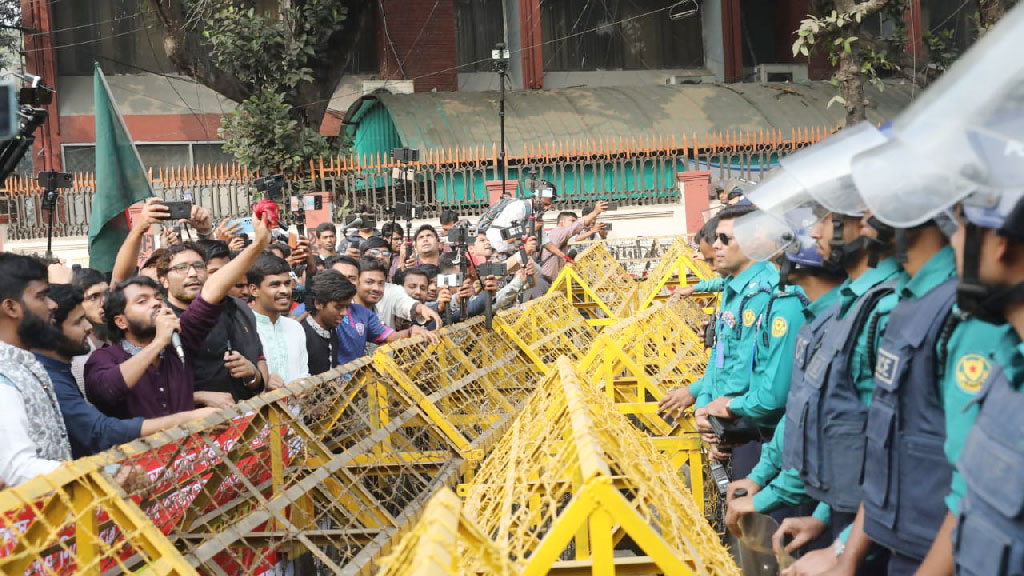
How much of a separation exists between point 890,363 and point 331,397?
2.90 metres

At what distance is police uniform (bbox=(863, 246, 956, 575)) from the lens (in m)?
2.73

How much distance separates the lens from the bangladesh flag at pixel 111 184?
6773 millimetres

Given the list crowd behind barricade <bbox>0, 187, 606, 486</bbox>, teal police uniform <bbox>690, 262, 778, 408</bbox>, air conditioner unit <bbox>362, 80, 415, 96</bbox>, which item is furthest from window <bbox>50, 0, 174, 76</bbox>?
teal police uniform <bbox>690, 262, 778, 408</bbox>

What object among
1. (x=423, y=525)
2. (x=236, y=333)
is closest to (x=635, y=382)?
(x=236, y=333)

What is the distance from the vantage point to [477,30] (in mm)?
26344

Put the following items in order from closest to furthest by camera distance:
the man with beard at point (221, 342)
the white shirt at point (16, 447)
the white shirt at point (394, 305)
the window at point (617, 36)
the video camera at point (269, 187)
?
1. the white shirt at point (16, 447)
2. the man with beard at point (221, 342)
3. the video camera at point (269, 187)
4. the white shirt at point (394, 305)
5. the window at point (617, 36)

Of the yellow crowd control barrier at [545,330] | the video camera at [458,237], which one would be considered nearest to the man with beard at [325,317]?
the video camera at [458,237]

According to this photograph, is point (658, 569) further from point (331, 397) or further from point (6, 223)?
point (6, 223)

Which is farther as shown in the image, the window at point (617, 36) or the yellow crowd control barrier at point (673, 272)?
the window at point (617, 36)

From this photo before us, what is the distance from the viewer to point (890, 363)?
2.81m

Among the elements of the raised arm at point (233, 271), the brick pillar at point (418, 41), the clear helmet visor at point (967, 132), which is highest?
the brick pillar at point (418, 41)

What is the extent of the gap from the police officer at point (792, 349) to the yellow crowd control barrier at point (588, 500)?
0.90ft

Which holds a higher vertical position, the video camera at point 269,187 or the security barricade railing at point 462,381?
the video camera at point 269,187

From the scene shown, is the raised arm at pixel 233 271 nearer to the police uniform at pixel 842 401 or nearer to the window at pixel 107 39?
the police uniform at pixel 842 401
